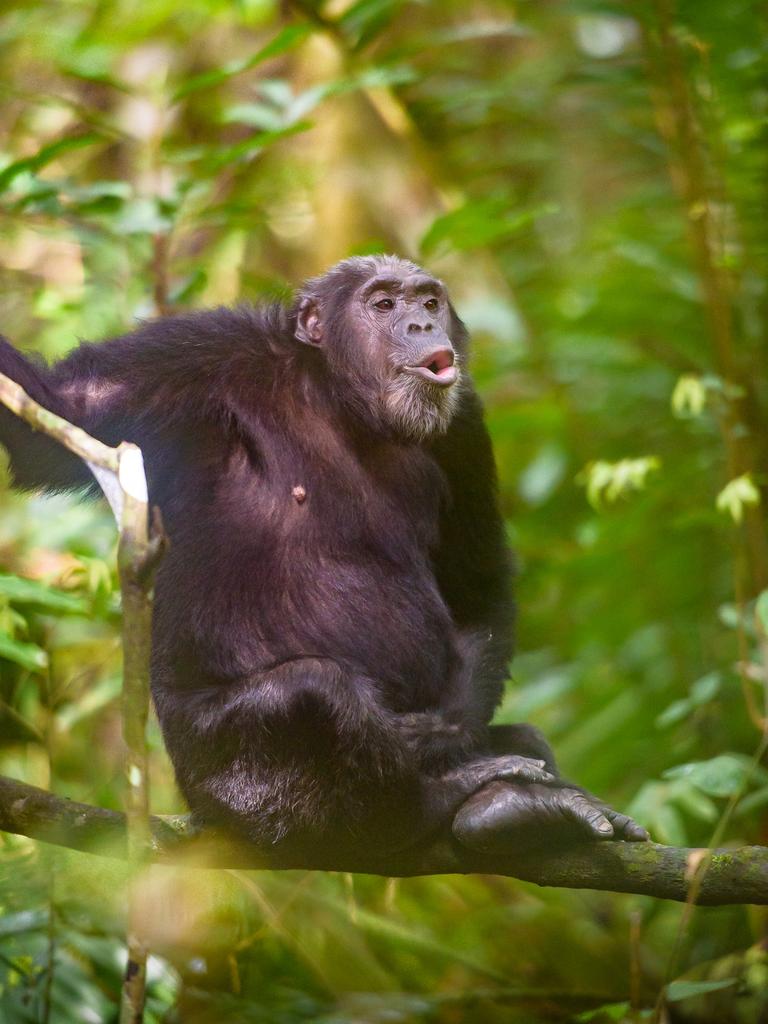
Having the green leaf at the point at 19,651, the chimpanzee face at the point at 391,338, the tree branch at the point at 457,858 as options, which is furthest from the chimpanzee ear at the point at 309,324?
the tree branch at the point at 457,858

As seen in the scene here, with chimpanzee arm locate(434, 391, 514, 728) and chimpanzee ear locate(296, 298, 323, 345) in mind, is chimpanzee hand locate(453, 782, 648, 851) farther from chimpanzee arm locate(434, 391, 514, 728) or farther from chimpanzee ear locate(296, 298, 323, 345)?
chimpanzee ear locate(296, 298, 323, 345)

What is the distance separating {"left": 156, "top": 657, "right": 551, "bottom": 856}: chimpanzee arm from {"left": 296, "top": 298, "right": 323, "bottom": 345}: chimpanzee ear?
1503mm

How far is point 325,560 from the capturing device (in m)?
4.36

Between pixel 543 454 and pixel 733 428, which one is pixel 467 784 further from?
pixel 543 454

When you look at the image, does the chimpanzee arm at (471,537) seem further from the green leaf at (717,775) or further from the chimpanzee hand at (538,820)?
the chimpanzee hand at (538,820)

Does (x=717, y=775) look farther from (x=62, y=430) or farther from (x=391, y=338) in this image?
(x=62, y=430)

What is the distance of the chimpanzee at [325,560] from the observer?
3867mm

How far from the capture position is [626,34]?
12570mm

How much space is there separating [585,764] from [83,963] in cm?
332

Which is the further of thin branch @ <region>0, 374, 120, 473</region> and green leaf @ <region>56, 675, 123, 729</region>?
green leaf @ <region>56, 675, 123, 729</region>

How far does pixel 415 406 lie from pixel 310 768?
5.10ft

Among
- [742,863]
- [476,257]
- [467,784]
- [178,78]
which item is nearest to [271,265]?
[178,78]

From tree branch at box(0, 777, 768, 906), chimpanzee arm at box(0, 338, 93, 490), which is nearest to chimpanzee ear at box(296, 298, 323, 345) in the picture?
chimpanzee arm at box(0, 338, 93, 490)

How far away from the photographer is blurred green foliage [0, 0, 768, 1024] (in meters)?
5.07
